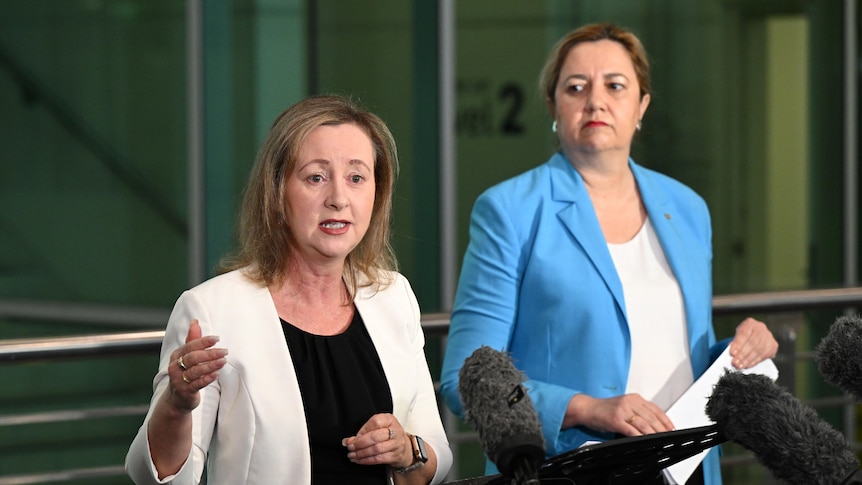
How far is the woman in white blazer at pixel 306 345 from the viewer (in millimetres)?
1697

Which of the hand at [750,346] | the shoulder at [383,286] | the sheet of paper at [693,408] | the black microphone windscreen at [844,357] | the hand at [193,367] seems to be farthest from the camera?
the hand at [750,346]

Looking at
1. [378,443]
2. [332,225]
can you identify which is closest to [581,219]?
[332,225]

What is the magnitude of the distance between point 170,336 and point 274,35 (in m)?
4.16

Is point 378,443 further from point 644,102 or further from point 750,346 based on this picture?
point 644,102

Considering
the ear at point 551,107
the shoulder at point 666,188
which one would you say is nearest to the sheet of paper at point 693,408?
the shoulder at point 666,188

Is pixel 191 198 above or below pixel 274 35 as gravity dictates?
below

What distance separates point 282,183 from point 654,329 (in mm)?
878

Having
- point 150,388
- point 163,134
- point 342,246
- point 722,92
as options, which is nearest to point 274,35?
point 163,134

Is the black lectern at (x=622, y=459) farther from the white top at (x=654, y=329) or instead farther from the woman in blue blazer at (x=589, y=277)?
the white top at (x=654, y=329)

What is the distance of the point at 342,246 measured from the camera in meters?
1.79

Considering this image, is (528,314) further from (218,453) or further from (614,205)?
(218,453)

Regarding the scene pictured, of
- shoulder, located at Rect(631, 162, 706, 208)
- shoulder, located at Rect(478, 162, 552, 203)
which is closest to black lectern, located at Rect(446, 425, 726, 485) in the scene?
shoulder, located at Rect(478, 162, 552, 203)

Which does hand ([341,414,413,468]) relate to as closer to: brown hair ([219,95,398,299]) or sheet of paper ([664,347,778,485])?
brown hair ([219,95,398,299])

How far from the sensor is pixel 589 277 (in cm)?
225
